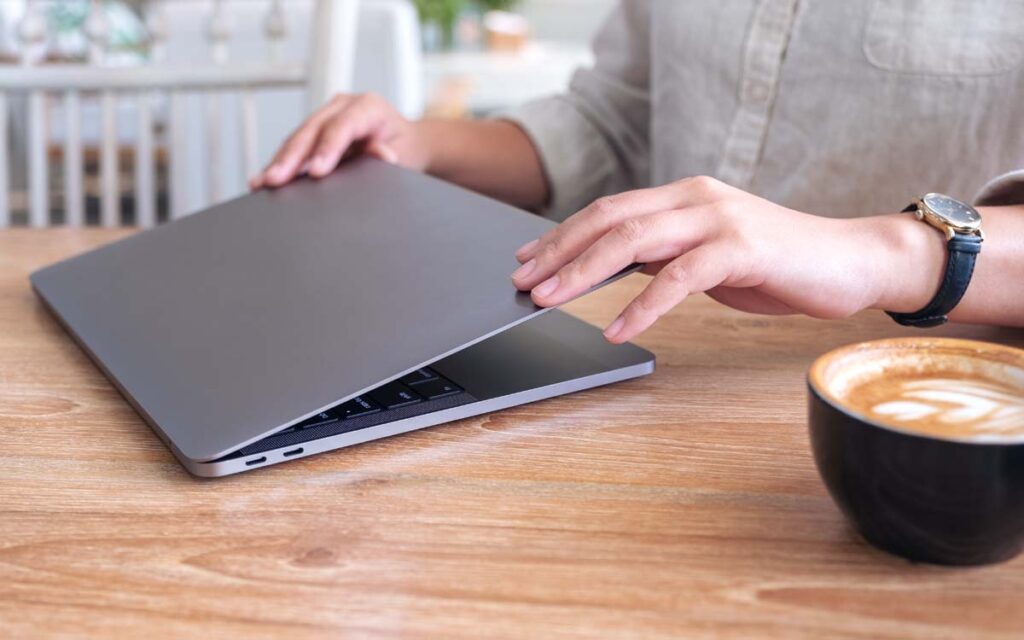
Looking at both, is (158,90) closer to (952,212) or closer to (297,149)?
(297,149)

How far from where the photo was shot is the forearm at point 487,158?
3.44 ft

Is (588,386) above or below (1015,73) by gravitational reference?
below

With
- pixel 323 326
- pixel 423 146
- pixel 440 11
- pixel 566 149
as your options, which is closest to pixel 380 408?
pixel 323 326

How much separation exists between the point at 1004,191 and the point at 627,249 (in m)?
0.30

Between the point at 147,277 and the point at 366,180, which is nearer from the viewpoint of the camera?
the point at 147,277

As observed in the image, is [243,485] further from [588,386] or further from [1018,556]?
[1018,556]

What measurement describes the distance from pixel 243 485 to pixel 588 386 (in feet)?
0.61

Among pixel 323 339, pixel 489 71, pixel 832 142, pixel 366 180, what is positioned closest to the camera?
pixel 323 339

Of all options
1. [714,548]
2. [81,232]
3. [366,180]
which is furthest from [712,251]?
[81,232]

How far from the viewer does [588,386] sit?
22.0 inches

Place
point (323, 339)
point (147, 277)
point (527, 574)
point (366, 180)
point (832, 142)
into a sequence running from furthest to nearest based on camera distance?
point (832, 142) < point (366, 180) < point (147, 277) < point (323, 339) < point (527, 574)

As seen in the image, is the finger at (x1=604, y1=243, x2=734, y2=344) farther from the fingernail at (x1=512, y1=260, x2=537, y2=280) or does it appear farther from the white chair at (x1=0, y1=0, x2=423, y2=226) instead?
the white chair at (x1=0, y1=0, x2=423, y2=226)

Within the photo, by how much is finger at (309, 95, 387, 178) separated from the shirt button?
34 centimetres

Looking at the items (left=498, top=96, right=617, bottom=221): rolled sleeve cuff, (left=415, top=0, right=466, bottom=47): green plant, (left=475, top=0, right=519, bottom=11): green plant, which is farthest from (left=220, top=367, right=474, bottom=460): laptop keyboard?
(left=475, top=0, right=519, bottom=11): green plant
